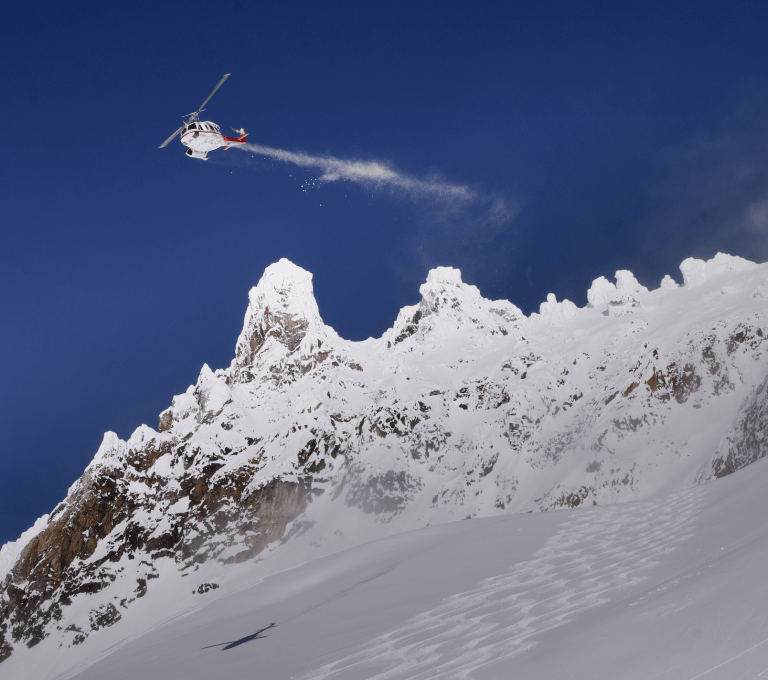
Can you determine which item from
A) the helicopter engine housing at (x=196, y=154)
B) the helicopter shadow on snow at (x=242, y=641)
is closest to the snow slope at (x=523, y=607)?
the helicopter shadow on snow at (x=242, y=641)

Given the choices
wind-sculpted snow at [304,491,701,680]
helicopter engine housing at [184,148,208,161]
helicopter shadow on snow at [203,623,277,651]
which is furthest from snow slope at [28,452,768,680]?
helicopter engine housing at [184,148,208,161]

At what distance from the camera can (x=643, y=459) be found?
159750 mm

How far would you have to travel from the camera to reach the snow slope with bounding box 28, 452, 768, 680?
8148mm

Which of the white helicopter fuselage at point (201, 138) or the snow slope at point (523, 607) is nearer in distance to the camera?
the snow slope at point (523, 607)

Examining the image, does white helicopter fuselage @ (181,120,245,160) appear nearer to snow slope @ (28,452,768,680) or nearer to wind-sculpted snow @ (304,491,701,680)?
snow slope @ (28,452,768,680)

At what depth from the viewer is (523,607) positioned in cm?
1312

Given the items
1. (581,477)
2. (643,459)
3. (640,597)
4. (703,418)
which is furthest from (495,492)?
(640,597)

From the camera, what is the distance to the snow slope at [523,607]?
321 inches

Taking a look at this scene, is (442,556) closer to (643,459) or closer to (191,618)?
(191,618)

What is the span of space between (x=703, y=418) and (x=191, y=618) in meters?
167

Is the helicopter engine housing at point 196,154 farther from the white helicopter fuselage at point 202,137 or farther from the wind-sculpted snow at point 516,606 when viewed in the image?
the wind-sculpted snow at point 516,606

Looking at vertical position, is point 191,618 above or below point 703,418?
above

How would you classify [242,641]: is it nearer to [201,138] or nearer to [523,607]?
[523,607]

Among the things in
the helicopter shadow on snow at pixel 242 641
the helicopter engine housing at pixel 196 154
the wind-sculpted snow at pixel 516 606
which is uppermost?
the helicopter engine housing at pixel 196 154
